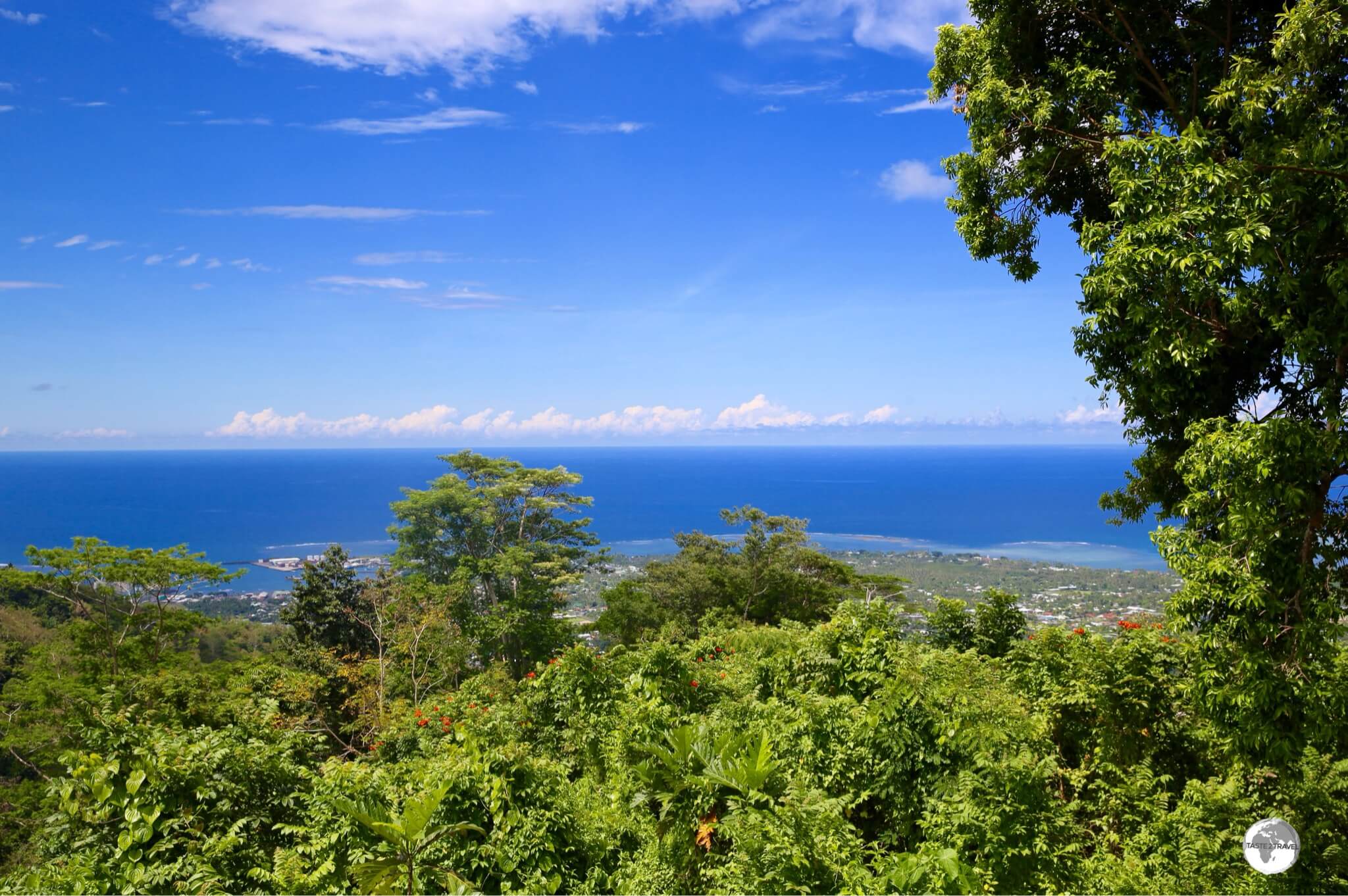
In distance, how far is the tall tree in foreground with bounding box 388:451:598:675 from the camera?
1991cm

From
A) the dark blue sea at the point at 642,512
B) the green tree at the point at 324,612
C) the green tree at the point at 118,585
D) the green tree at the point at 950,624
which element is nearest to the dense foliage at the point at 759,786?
the green tree at the point at 950,624

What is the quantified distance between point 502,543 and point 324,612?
5.81 meters

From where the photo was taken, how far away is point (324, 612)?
60.4ft

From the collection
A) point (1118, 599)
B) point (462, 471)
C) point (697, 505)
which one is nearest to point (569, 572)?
point (462, 471)

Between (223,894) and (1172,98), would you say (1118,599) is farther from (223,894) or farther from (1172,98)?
(223,894)

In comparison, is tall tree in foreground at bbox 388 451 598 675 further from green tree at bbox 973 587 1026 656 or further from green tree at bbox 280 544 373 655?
green tree at bbox 973 587 1026 656

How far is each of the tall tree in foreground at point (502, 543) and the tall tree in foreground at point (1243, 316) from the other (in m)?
16.9

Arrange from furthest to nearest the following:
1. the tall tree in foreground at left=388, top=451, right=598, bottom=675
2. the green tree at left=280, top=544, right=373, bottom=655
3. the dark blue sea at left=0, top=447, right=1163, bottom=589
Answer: the dark blue sea at left=0, top=447, right=1163, bottom=589 → the tall tree in foreground at left=388, top=451, right=598, bottom=675 → the green tree at left=280, top=544, right=373, bottom=655

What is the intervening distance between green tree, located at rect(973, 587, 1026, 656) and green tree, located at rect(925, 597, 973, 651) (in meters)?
0.11

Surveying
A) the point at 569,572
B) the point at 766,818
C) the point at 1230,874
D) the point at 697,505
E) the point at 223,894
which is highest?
the point at 766,818

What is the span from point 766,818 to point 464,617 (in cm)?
1734

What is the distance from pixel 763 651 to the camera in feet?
26.4

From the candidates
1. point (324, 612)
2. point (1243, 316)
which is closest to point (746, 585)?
point (324, 612)

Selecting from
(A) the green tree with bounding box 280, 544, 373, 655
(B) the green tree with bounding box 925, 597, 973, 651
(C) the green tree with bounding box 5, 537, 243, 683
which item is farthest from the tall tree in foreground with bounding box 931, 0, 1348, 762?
(A) the green tree with bounding box 280, 544, 373, 655
